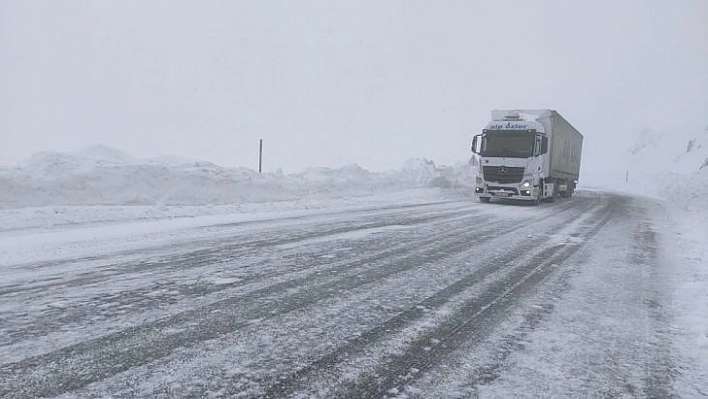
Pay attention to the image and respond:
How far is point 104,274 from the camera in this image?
5.11 metres

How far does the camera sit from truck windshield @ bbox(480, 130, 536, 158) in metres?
17.6

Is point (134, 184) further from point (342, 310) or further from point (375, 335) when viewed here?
point (375, 335)

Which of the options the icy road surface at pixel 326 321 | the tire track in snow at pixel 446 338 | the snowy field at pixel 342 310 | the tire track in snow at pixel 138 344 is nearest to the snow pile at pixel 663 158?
the snowy field at pixel 342 310

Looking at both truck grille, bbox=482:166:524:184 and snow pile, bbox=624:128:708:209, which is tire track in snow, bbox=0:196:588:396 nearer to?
truck grille, bbox=482:166:524:184

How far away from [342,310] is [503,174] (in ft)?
50.0

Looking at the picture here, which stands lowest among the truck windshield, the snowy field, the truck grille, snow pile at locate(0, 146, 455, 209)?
the snowy field

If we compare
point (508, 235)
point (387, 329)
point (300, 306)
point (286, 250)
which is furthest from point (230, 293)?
point (508, 235)

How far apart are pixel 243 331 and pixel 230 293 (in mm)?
1059

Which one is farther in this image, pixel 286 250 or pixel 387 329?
pixel 286 250

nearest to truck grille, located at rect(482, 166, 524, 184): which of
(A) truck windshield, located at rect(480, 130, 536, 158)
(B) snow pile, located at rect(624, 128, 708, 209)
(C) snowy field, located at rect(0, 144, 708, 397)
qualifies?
(A) truck windshield, located at rect(480, 130, 536, 158)

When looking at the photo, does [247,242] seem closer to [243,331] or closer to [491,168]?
[243,331]

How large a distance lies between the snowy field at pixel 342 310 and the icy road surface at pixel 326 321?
0.7 inches

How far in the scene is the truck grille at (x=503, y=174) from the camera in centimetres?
1762

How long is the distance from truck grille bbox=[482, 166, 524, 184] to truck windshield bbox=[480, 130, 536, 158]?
0.53 metres
